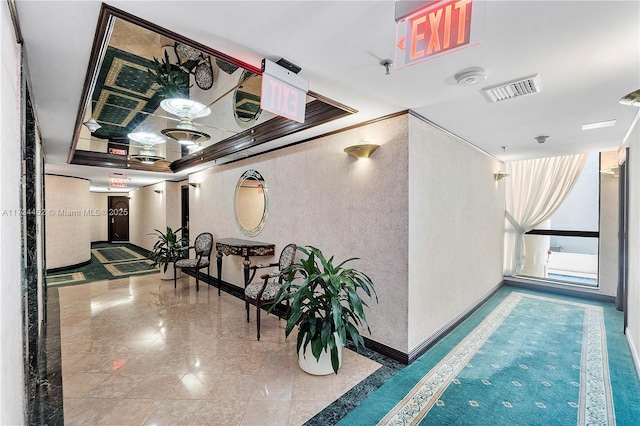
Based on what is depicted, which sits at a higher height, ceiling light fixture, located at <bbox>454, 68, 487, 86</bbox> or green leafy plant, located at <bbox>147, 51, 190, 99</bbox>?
green leafy plant, located at <bbox>147, 51, 190, 99</bbox>

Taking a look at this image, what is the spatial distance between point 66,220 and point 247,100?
6.97 metres

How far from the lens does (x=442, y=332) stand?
351cm

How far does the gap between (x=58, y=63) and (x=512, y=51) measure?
3.09 m

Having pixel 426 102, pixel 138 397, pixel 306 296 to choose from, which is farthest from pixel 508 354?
pixel 138 397

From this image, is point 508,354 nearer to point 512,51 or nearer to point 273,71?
point 512,51

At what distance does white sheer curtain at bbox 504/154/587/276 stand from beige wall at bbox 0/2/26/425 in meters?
7.13

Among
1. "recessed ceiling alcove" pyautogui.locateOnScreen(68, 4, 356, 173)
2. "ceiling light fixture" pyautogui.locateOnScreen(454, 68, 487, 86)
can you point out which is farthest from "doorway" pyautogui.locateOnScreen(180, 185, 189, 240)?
"ceiling light fixture" pyautogui.locateOnScreen(454, 68, 487, 86)

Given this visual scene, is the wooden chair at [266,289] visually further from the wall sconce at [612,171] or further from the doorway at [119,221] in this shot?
the doorway at [119,221]

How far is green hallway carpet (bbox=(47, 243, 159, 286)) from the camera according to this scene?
653cm

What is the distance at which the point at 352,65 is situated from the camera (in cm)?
199

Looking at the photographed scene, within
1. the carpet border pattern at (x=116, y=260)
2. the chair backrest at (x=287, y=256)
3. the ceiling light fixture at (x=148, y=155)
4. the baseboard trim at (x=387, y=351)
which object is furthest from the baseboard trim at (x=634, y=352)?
the carpet border pattern at (x=116, y=260)

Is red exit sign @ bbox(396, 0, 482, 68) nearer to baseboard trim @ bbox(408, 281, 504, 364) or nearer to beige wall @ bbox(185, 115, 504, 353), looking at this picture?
beige wall @ bbox(185, 115, 504, 353)

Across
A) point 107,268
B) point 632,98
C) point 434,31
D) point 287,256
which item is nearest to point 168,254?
point 107,268

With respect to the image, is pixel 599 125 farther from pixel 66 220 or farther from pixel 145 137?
pixel 66 220
